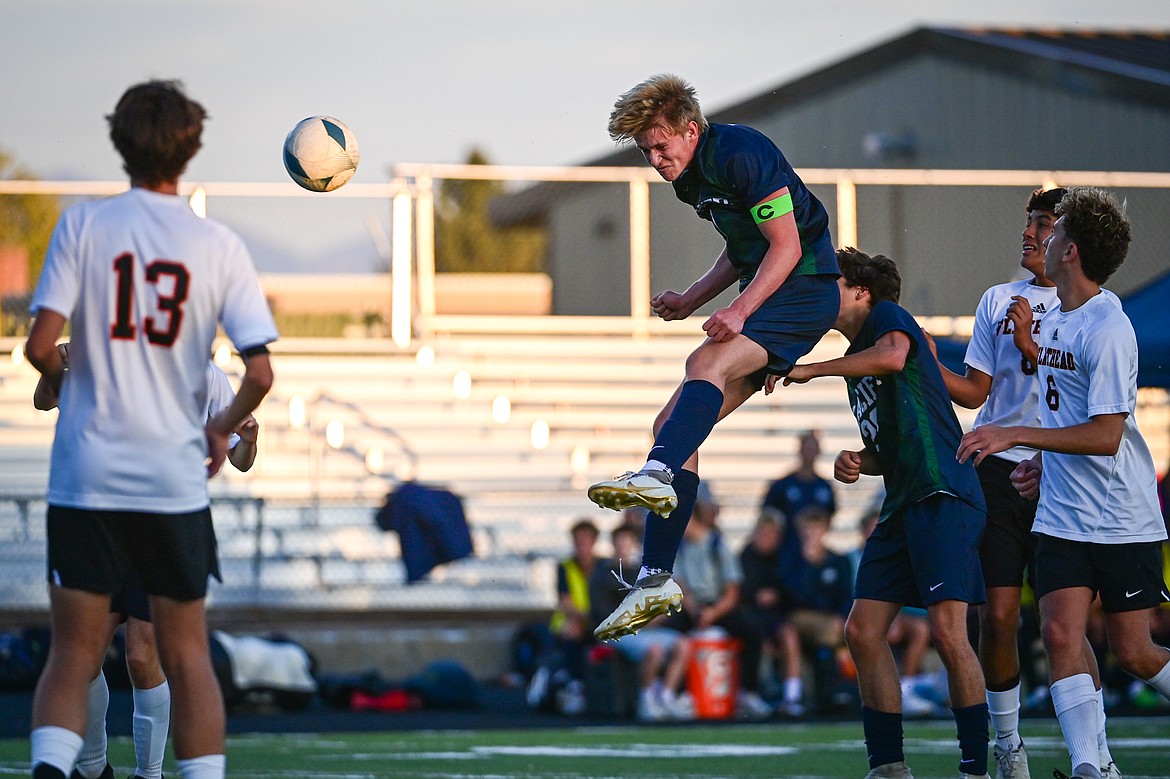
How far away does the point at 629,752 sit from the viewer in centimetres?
893

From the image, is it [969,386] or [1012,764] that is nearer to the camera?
[1012,764]

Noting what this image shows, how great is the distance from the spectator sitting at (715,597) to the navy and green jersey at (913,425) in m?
5.78

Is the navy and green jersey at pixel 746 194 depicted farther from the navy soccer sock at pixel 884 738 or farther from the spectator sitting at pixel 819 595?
the spectator sitting at pixel 819 595

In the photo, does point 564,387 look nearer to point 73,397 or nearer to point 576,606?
point 576,606

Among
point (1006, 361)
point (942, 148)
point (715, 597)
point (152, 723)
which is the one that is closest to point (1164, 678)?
point (1006, 361)

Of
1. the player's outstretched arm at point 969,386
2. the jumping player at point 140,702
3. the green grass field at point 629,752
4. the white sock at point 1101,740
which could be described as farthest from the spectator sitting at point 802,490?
the jumping player at point 140,702

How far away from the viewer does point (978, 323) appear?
22.0ft

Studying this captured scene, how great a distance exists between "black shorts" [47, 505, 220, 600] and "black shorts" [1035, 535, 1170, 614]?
3277 millimetres

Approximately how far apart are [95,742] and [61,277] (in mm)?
2435

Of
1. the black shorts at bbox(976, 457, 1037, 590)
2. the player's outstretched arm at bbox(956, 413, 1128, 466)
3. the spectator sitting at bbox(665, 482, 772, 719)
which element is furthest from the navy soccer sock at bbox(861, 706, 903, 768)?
the spectator sitting at bbox(665, 482, 772, 719)

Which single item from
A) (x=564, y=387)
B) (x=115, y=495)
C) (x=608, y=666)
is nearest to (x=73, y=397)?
(x=115, y=495)

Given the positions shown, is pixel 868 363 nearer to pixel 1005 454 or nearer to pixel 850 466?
pixel 850 466

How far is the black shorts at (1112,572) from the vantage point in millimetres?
5758

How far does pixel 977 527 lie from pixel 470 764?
3383 millimetres
